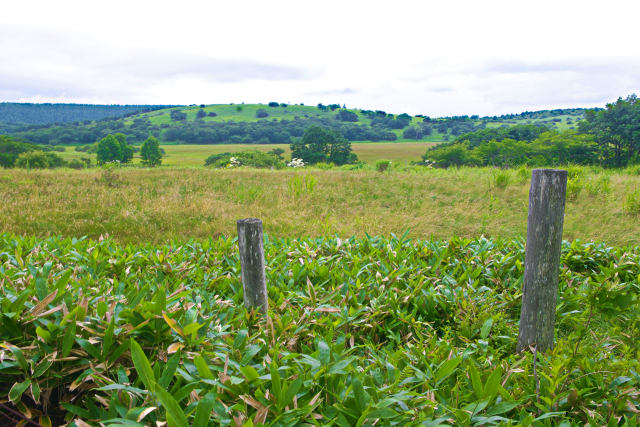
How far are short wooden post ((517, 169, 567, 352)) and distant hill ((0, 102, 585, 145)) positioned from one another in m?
65.0

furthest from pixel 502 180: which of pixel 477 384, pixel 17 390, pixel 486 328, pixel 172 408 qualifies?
pixel 17 390

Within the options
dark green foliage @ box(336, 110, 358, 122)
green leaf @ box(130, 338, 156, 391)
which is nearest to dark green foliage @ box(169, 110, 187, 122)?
dark green foliage @ box(336, 110, 358, 122)

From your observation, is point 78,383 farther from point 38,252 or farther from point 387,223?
point 387,223

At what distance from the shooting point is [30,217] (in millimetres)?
7535

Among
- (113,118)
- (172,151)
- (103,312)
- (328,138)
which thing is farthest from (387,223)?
(113,118)

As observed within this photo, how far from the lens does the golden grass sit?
7.22 meters

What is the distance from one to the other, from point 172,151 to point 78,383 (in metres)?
60.4

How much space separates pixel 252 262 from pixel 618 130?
167 ft

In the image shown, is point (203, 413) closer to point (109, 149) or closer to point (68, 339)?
point (68, 339)

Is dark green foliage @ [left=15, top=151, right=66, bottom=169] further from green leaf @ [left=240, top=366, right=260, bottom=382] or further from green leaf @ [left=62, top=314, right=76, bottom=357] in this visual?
green leaf @ [left=240, top=366, right=260, bottom=382]

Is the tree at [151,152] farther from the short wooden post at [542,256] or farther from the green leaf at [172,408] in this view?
the green leaf at [172,408]

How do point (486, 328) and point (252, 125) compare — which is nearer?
point (486, 328)

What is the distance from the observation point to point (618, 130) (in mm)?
40125

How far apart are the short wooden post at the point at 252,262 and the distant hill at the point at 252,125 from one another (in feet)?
210
